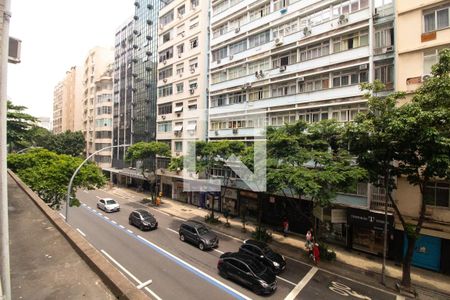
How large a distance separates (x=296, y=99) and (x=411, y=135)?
10458 mm

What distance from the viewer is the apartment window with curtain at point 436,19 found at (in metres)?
15.1

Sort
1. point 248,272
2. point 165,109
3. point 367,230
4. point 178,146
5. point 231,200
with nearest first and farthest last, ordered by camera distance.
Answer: point 248,272 < point 367,230 < point 231,200 < point 178,146 < point 165,109

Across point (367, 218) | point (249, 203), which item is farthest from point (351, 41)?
point (249, 203)

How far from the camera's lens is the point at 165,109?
117ft

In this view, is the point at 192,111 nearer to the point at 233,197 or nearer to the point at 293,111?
the point at 233,197

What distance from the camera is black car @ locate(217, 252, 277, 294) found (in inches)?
475

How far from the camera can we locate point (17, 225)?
29.2ft

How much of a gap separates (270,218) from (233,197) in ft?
16.1

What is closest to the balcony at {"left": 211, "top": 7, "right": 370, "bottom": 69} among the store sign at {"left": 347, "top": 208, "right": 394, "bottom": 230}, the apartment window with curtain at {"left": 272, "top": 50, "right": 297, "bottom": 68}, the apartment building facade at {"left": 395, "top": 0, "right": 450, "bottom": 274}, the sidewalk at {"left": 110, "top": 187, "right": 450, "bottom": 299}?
the apartment window with curtain at {"left": 272, "top": 50, "right": 297, "bottom": 68}

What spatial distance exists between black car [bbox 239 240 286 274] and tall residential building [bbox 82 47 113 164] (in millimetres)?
43200

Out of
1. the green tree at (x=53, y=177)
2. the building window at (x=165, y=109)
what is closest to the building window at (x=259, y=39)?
the building window at (x=165, y=109)

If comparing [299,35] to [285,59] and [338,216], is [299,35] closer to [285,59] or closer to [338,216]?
[285,59]

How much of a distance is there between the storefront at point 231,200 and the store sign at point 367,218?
11.5m

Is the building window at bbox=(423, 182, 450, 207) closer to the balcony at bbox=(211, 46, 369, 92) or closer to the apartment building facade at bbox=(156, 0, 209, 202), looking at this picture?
the balcony at bbox=(211, 46, 369, 92)
